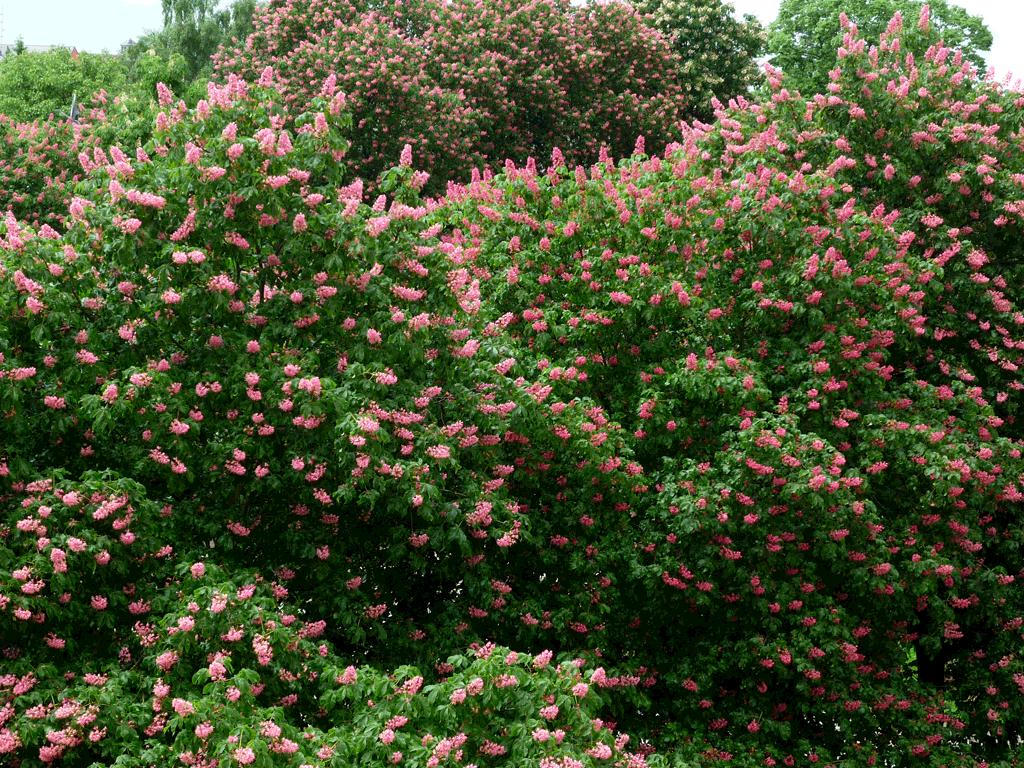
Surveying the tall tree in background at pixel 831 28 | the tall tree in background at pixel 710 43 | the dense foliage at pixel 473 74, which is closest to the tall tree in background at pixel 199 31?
the dense foliage at pixel 473 74

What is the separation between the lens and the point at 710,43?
1351 inches

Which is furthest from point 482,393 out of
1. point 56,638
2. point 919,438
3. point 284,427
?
point 919,438

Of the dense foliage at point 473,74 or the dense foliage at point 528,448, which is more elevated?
the dense foliage at point 473,74

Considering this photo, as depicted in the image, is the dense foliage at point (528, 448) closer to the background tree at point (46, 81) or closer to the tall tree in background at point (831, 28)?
the tall tree in background at point (831, 28)

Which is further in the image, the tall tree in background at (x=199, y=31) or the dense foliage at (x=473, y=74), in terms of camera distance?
the tall tree in background at (x=199, y=31)

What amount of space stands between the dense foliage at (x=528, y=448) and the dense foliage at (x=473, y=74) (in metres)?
11.8

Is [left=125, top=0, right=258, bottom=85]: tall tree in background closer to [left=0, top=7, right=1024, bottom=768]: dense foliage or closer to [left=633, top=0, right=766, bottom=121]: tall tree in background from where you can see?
[left=633, top=0, right=766, bottom=121]: tall tree in background

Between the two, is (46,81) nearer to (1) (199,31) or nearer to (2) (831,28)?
(1) (199,31)

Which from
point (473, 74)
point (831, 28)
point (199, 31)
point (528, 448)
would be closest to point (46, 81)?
point (199, 31)

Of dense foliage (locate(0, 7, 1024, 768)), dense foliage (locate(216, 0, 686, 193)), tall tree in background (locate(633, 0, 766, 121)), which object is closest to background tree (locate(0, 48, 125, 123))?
dense foliage (locate(216, 0, 686, 193))

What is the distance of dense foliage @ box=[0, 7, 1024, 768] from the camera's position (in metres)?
8.48

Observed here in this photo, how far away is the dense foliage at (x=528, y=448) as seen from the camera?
8.48m

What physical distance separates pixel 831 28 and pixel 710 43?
490 cm

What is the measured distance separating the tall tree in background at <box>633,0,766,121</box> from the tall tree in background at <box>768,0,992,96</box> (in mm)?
2078
